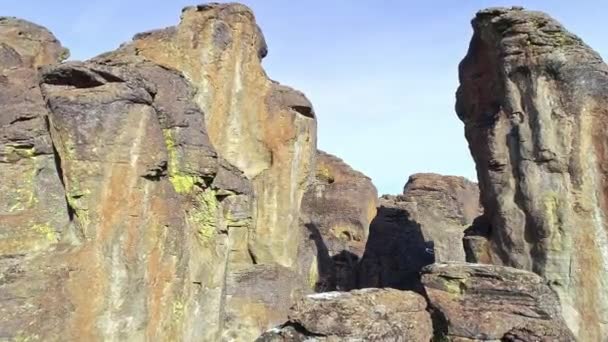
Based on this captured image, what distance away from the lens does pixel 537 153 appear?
13.4 metres

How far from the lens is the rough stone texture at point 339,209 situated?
29.5 metres

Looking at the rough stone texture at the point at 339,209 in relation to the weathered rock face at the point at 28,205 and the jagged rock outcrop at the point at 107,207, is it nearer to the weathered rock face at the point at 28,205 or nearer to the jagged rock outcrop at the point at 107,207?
the jagged rock outcrop at the point at 107,207

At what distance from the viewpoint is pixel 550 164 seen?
43.5 feet

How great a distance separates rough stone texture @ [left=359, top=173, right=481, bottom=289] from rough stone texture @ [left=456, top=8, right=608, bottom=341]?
20.0 ft

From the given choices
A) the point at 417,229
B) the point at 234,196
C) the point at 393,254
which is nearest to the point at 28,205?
the point at 234,196

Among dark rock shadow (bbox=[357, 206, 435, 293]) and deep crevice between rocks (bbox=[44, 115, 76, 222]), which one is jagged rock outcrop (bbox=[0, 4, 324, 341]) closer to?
deep crevice between rocks (bbox=[44, 115, 76, 222])

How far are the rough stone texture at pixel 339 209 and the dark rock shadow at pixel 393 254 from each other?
4.18m

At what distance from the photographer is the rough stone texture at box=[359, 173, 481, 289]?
22.8 m

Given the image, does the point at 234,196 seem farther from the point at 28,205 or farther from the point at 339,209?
the point at 339,209

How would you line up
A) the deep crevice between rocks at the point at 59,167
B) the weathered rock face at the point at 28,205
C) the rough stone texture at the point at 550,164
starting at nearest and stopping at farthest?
the weathered rock face at the point at 28,205 < the deep crevice between rocks at the point at 59,167 < the rough stone texture at the point at 550,164

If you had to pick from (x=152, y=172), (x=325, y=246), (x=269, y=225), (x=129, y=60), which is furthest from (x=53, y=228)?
(x=325, y=246)

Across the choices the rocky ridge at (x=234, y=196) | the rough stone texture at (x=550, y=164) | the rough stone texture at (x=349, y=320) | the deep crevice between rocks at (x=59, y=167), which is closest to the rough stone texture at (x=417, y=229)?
the rocky ridge at (x=234, y=196)

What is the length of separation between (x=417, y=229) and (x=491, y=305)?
1585 centimetres

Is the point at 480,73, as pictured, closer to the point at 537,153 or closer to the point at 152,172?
the point at 537,153
